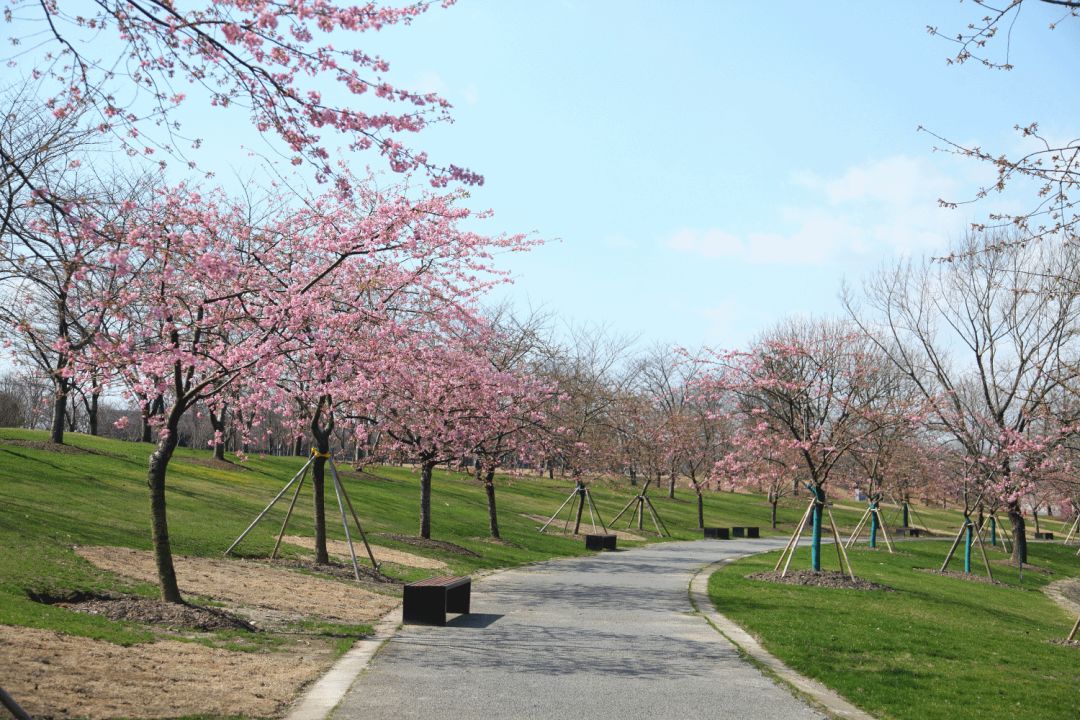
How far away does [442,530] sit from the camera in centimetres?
2798

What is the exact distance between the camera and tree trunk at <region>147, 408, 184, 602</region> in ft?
36.2

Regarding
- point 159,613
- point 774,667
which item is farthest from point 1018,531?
point 159,613

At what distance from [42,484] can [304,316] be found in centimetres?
1320

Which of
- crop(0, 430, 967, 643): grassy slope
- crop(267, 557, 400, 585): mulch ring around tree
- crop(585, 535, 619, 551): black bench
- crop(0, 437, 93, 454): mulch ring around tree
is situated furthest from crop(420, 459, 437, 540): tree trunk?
crop(0, 437, 93, 454): mulch ring around tree

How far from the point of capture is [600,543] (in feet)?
93.6

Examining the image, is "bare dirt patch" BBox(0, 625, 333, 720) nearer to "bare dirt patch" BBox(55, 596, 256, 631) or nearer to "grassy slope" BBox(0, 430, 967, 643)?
"grassy slope" BBox(0, 430, 967, 643)

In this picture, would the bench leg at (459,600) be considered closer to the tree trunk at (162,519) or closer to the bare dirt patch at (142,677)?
the bare dirt patch at (142,677)

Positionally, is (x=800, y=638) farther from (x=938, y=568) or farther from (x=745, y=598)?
(x=938, y=568)

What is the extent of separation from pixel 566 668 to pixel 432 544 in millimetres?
13415

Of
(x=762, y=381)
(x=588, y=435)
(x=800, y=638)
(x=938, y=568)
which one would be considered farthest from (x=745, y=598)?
(x=588, y=435)

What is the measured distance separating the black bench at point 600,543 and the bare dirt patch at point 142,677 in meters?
19.5

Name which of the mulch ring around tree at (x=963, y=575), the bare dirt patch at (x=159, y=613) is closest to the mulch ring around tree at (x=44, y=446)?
the bare dirt patch at (x=159, y=613)

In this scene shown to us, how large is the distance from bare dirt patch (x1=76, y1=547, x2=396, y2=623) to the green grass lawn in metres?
5.96

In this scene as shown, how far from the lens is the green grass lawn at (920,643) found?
9.19m
